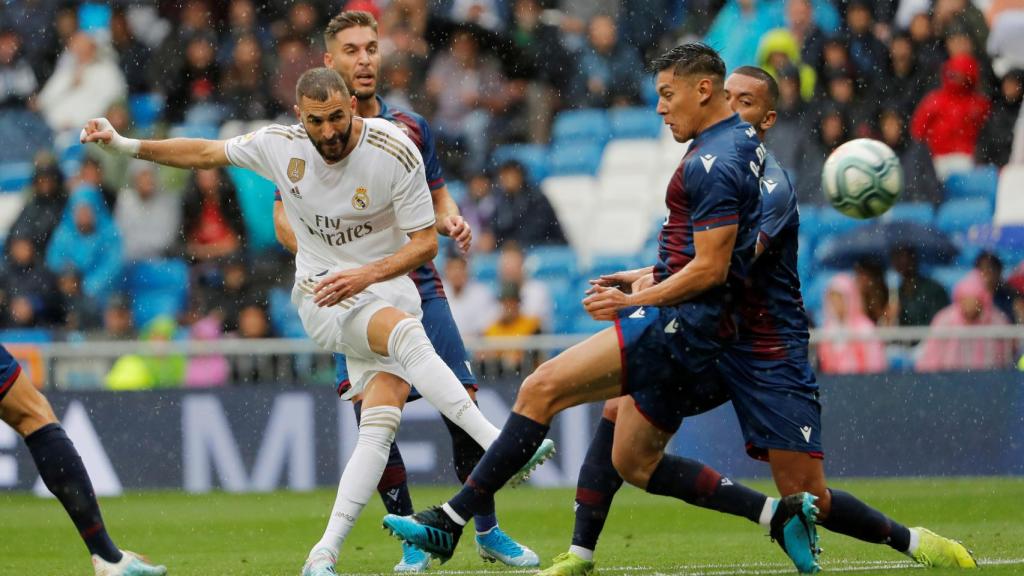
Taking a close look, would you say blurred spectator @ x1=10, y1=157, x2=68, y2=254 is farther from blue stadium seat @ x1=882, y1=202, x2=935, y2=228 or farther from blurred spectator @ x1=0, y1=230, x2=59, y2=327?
blue stadium seat @ x1=882, y1=202, x2=935, y2=228

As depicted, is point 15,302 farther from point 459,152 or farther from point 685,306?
point 685,306

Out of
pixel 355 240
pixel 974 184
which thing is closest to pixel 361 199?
pixel 355 240

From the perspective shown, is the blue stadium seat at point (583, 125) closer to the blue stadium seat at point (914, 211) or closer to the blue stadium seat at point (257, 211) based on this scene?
the blue stadium seat at point (257, 211)

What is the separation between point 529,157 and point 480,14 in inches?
62.5

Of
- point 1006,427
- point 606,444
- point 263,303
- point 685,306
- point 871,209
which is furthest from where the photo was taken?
point 263,303

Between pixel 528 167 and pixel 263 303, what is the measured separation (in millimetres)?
3374

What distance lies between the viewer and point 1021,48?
604 inches

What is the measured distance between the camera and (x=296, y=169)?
7.35 meters

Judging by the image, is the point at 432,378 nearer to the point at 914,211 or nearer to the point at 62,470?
the point at 62,470

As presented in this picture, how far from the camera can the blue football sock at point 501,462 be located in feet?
21.6

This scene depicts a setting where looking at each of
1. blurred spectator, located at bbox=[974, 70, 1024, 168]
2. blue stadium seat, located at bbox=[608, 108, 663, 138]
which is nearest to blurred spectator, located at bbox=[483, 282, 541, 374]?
blue stadium seat, located at bbox=[608, 108, 663, 138]

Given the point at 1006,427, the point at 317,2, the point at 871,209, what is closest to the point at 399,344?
the point at 871,209

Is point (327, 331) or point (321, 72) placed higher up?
point (321, 72)

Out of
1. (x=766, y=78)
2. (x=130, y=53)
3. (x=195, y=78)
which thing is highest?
(x=130, y=53)
